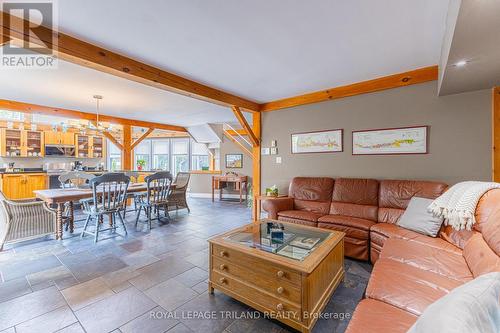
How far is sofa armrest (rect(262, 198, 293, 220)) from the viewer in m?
3.38

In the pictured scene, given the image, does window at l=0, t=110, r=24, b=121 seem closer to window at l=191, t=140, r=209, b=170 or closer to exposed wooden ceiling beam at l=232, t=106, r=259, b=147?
window at l=191, t=140, r=209, b=170

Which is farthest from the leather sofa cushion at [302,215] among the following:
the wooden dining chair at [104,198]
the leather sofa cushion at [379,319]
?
the wooden dining chair at [104,198]

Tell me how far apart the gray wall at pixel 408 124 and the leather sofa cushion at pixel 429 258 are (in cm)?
138

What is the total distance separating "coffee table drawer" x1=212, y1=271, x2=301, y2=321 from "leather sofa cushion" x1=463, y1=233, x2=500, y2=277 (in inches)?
47.0

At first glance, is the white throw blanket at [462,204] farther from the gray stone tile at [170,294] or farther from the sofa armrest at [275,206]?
the gray stone tile at [170,294]

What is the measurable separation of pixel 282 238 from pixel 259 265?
49 centimetres

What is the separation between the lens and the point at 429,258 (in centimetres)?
177

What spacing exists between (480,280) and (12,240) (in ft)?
14.7

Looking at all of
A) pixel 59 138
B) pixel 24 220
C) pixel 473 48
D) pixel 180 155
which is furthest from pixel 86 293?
pixel 180 155

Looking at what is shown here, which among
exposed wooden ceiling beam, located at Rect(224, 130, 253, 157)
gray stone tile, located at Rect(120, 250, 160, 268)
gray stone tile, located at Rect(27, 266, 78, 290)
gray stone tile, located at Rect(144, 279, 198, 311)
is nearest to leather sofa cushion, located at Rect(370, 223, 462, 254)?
gray stone tile, located at Rect(144, 279, 198, 311)

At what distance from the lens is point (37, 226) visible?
3105 mm

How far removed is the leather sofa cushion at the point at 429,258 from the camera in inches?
61.2

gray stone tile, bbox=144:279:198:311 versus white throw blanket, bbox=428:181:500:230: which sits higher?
white throw blanket, bbox=428:181:500:230

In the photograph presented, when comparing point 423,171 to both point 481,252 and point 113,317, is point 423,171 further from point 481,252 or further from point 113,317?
point 113,317
